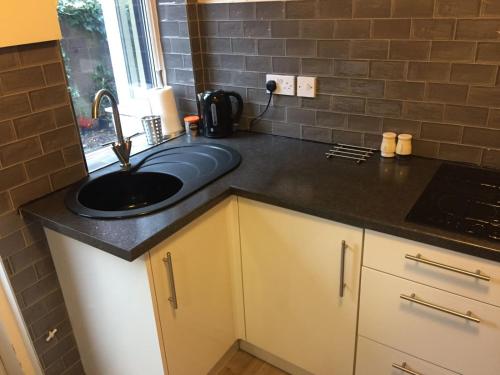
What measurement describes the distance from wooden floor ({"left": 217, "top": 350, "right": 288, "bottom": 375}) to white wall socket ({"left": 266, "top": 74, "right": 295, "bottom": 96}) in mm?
1160

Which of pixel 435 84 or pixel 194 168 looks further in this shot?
pixel 194 168

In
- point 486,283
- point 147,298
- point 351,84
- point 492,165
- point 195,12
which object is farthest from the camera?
point 195,12

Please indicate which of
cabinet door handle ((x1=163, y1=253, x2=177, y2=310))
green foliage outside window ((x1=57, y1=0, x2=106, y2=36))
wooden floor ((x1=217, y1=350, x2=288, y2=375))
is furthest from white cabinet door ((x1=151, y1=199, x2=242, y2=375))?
green foliage outside window ((x1=57, y1=0, x2=106, y2=36))

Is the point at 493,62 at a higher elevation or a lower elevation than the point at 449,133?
higher

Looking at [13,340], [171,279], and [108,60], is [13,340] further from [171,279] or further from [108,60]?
[108,60]

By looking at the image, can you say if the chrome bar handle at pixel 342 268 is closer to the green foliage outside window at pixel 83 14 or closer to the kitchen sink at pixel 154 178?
the kitchen sink at pixel 154 178

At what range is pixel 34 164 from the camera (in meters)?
1.44

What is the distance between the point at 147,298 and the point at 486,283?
949mm

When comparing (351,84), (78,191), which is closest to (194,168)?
(78,191)

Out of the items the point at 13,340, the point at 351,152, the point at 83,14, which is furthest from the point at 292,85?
the point at 13,340

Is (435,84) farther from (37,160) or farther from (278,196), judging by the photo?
(37,160)

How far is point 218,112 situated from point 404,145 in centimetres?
80

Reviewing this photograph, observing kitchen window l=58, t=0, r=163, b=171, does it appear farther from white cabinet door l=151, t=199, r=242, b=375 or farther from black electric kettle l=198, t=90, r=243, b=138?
white cabinet door l=151, t=199, r=242, b=375

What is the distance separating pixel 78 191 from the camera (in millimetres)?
1508
